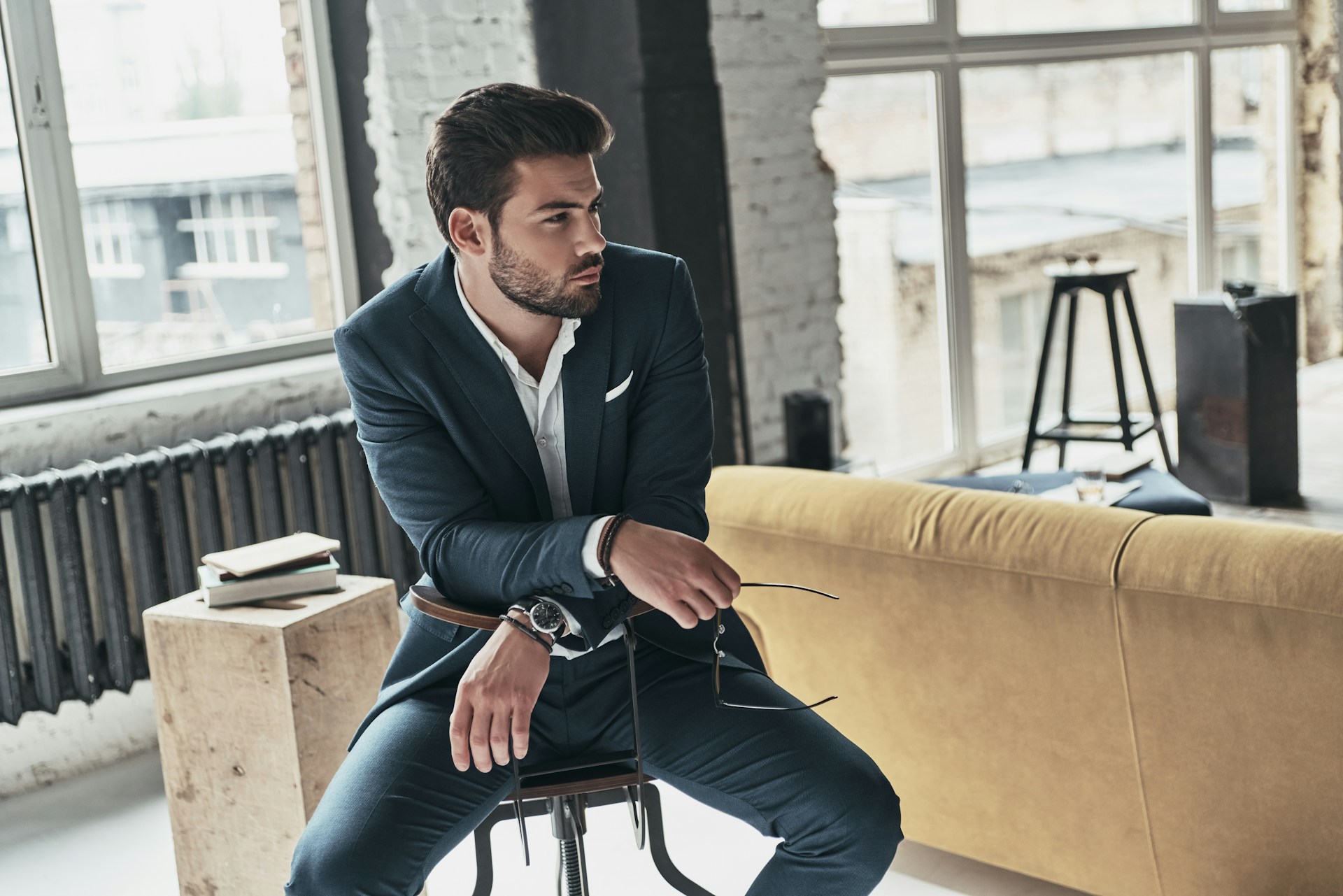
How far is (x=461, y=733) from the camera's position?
1517mm

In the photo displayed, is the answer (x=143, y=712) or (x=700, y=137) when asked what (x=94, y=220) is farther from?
(x=700, y=137)

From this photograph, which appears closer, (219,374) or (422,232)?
(219,374)

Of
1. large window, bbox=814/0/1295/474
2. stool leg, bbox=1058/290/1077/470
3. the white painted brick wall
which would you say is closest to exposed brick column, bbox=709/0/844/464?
the white painted brick wall

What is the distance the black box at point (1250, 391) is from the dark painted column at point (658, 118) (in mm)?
2039

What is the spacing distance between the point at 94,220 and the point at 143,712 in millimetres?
1305

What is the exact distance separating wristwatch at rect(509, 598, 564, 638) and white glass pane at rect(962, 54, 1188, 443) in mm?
4326

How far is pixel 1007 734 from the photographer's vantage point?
2.13 m

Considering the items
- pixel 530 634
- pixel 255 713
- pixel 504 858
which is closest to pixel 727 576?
pixel 530 634

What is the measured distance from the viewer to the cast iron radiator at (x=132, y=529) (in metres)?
3.09

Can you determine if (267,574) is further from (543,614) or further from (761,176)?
(761,176)

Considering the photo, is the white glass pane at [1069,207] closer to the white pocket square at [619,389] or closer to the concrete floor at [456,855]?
the concrete floor at [456,855]

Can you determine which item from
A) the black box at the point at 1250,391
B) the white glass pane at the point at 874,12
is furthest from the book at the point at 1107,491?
the white glass pane at the point at 874,12

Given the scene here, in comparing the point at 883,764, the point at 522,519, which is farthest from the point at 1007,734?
the point at 522,519

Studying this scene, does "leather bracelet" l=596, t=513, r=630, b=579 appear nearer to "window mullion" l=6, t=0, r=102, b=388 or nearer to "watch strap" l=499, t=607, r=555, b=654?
"watch strap" l=499, t=607, r=555, b=654
